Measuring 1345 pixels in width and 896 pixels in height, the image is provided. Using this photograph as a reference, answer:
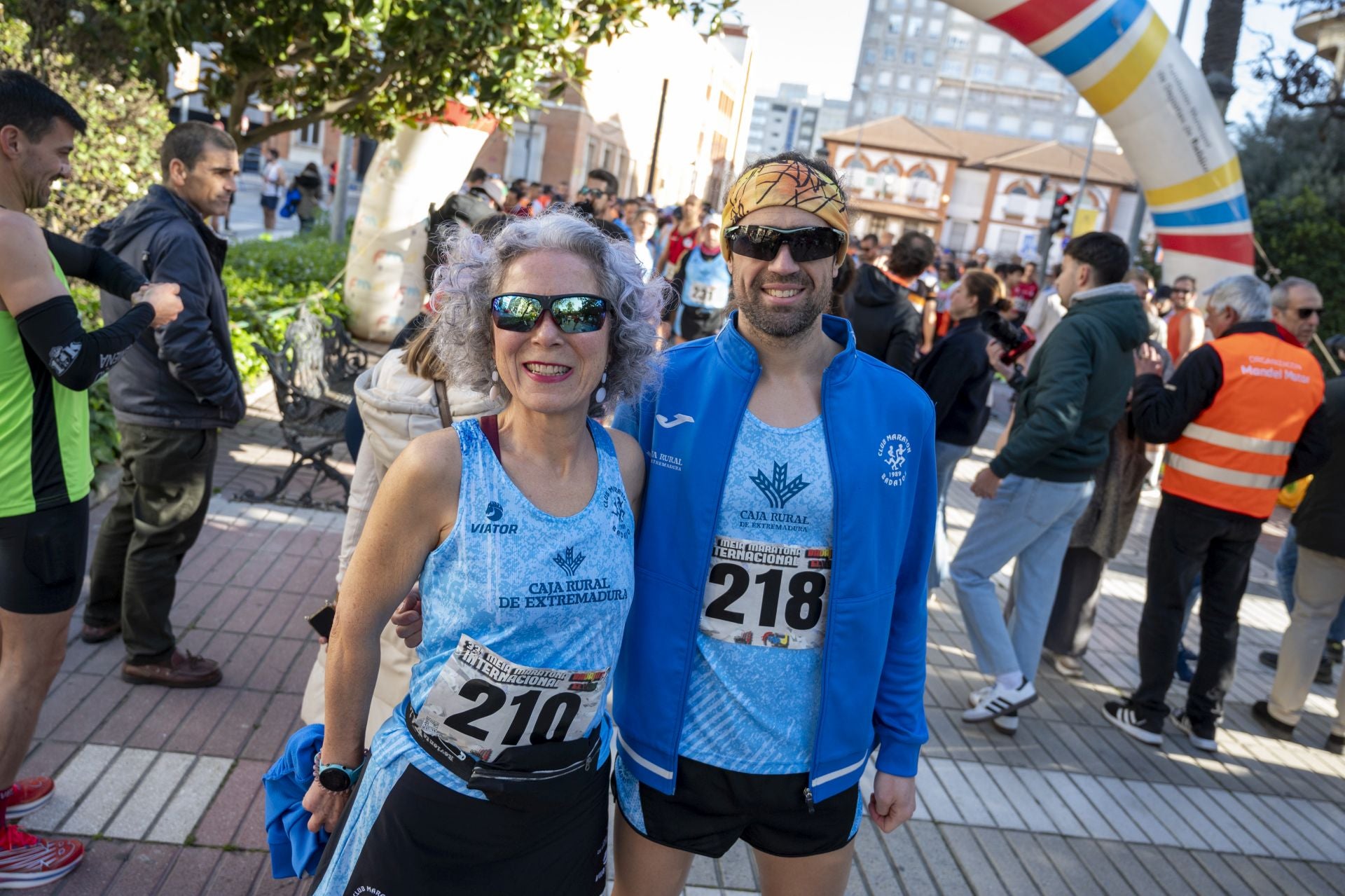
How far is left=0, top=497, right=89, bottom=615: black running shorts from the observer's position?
2.67 m

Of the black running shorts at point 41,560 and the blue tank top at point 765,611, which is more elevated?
the blue tank top at point 765,611

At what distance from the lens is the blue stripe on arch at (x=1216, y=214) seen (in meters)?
8.45

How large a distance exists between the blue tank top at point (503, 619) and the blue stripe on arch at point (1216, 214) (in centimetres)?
832

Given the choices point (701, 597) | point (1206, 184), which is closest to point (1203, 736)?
point (701, 597)

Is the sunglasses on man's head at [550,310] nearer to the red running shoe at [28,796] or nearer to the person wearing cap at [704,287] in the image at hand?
the red running shoe at [28,796]

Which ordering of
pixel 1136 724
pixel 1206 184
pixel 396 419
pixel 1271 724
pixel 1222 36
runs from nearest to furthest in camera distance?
pixel 396 419, pixel 1136 724, pixel 1271 724, pixel 1206 184, pixel 1222 36

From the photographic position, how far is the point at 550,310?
6.26 ft

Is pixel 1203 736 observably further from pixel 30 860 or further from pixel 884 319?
pixel 30 860

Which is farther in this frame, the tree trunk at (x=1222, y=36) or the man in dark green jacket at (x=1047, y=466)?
the tree trunk at (x=1222, y=36)

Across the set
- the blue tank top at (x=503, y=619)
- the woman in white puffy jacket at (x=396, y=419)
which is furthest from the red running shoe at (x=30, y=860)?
the blue tank top at (x=503, y=619)

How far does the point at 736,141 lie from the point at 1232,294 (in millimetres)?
76230

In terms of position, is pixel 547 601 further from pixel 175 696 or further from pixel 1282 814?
pixel 1282 814

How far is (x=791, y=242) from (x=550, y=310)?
59cm

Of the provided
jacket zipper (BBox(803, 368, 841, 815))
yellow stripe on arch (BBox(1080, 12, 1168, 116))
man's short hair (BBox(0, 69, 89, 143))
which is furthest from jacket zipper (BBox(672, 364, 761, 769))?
yellow stripe on arch (BBox(1080, 12, 1168, 116))
